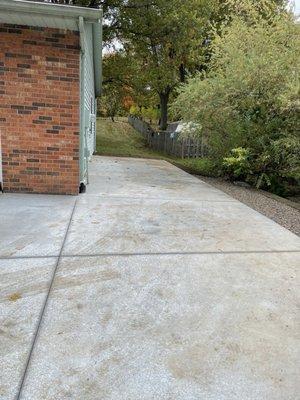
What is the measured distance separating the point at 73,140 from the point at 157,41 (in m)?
12.5

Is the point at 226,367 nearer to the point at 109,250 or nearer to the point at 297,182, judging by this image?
the point at 109,250

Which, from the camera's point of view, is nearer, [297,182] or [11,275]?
[11,275]

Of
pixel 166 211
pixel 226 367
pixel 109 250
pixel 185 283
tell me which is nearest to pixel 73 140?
pixel 166 211

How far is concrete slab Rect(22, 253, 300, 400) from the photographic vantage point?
1.84m

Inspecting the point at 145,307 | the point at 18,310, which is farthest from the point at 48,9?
the point at 145,307

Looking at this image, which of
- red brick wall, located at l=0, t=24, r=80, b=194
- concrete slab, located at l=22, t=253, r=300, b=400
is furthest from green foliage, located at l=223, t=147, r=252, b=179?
concrete slab, located at l=22, t=253, r=300, b=400

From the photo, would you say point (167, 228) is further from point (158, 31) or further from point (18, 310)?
point (158, 31)

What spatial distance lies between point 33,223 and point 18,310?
2.00 metres

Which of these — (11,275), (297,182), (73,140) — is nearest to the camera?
(11,275)

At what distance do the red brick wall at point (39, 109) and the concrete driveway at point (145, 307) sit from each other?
45.5 inches

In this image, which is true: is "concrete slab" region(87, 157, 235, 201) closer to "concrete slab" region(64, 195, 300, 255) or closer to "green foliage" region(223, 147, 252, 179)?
"concrete slab" region(64, 195, 300, 255)

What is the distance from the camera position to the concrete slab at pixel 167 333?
1841 millimetres

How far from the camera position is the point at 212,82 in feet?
27.1

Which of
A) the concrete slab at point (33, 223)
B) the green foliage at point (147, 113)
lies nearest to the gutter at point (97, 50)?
the concrete slab at point (33, 223)
